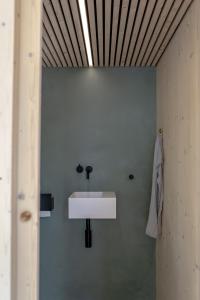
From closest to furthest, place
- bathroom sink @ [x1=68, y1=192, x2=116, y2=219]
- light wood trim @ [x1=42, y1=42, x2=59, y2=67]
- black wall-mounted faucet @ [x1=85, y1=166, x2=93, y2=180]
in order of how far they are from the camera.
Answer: light wood trim @ [x1=42, y1=42, x2=59, y2=67]
bathroom sink @ [x1=68, y1=192, x2=116, y2=219]
black wall-mounted faucet @ [x1=85, y1=166, x2=93, y2=180]

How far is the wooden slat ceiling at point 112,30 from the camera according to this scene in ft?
7.04

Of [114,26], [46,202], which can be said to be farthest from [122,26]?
[46,202]

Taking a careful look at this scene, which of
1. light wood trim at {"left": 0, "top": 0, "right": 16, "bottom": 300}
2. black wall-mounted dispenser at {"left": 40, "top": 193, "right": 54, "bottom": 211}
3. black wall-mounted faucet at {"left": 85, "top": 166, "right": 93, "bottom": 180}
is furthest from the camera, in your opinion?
black wall-mounted faucet at {"left": 85, "top": 166, "right": 93, "bottom": 180}

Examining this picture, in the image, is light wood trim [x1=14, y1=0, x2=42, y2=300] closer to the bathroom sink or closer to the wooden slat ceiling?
the wooden slat ceiling

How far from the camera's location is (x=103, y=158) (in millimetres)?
3520

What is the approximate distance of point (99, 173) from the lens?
11.5 feet

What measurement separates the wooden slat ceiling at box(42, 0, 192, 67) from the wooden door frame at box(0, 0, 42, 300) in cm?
104

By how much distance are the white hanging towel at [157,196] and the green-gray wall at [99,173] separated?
22cm

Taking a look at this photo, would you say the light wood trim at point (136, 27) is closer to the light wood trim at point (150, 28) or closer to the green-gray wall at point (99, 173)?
the light wood trim at point (150, 28)

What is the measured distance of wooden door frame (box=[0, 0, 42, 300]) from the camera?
3.66 feet

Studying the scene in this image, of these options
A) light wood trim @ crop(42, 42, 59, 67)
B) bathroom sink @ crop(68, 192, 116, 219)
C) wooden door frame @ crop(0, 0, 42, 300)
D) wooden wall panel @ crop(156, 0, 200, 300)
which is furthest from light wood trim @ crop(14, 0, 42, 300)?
bathroom sink @ crop(68, 192, 116, 219)

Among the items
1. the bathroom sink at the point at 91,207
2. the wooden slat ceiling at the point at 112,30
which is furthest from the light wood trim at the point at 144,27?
the bathroom sink at the point at 91,207

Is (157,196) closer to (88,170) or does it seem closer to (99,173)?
(99,173)

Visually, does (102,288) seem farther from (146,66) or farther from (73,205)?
(146,66)
